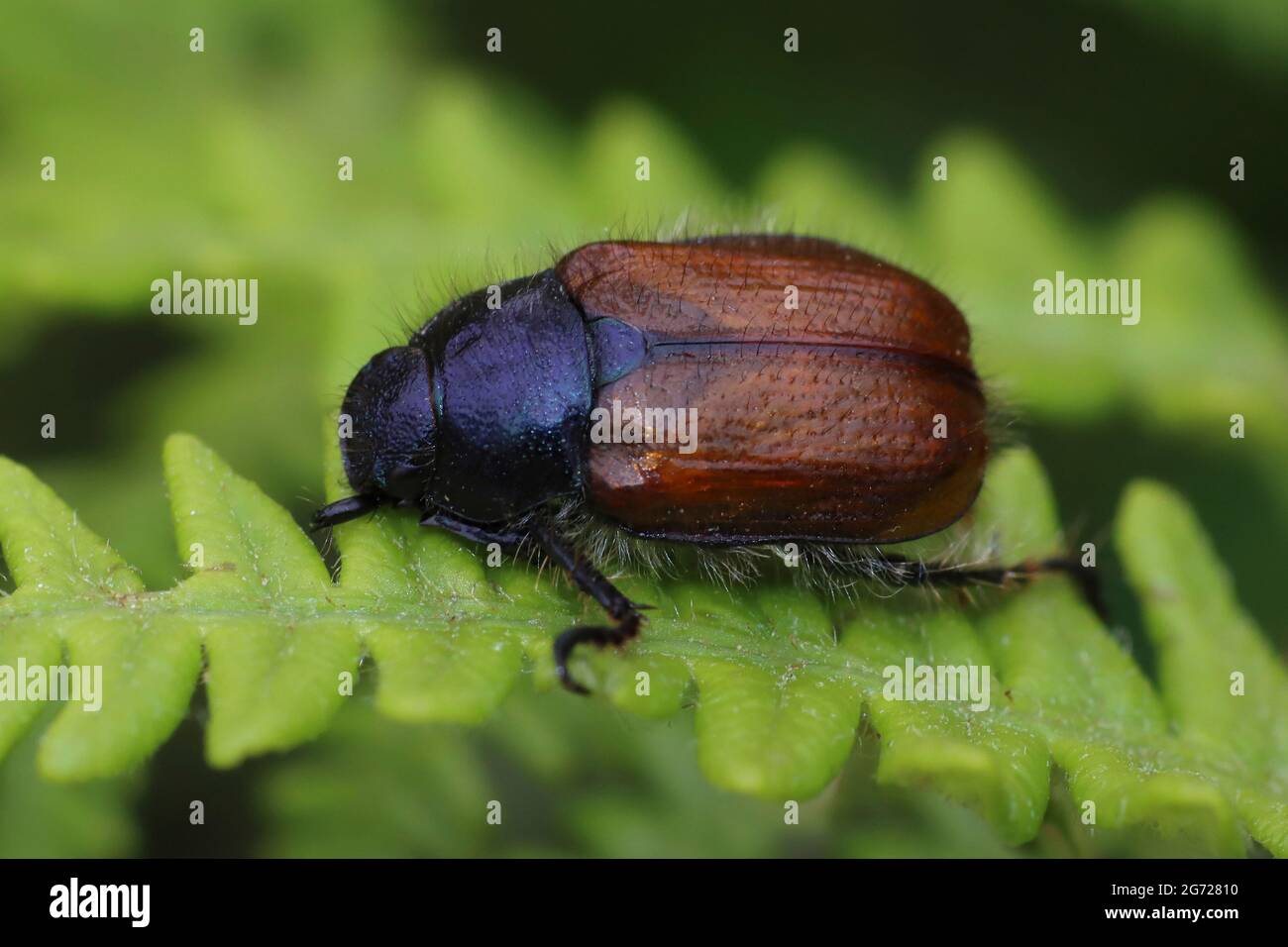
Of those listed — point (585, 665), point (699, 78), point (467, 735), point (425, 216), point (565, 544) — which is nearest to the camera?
point (585, 665)

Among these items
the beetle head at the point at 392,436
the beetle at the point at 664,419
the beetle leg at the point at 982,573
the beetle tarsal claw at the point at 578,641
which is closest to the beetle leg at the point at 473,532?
the beetle at the point at 664,419

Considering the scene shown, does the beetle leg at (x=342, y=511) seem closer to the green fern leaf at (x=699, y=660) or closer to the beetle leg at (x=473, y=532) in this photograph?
the green fern leaf at (x=699, y=660)

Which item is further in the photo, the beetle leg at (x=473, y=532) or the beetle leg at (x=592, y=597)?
the beetle leg at (x=473, y=532)

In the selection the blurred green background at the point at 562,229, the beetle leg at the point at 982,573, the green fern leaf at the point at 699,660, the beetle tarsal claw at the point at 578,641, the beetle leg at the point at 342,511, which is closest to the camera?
the green fern leaf at the point at 699,660

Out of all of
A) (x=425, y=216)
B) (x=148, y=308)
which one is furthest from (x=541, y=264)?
(x=148, y=308)

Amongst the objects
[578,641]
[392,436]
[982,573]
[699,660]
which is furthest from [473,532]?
[982,573]

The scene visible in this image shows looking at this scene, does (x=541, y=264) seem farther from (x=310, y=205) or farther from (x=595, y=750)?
(x=595, y=750)

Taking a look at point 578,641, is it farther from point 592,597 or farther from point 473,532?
point 473,532

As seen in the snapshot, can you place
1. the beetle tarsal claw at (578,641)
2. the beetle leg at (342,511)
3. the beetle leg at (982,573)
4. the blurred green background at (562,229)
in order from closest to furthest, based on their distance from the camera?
the beetle tarsal claw at (578,641) → the beetle leg at (342,511) → the beetle leg at (982,573) → the blurred green background at (562,229)
